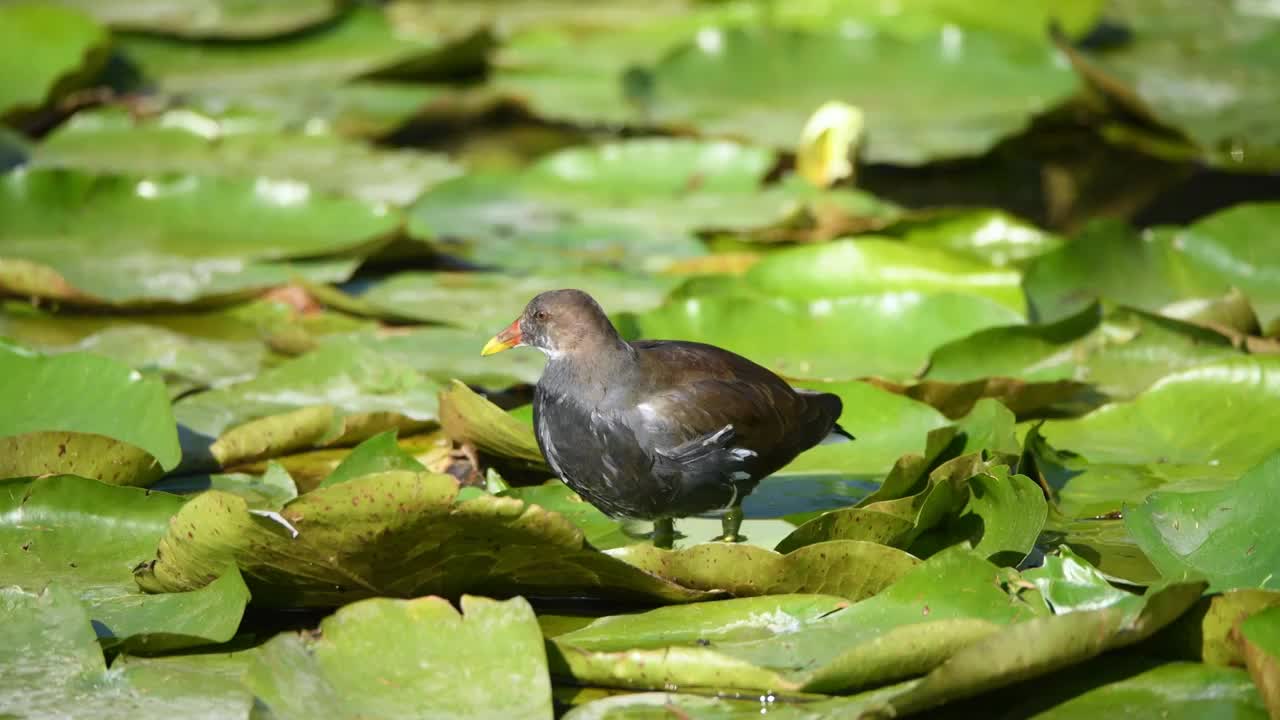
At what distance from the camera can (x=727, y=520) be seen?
132 inches

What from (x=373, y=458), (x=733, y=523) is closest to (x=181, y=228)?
(x=373, y=458)

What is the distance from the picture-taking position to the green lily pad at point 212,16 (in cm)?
773

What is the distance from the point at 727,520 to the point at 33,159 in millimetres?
4000

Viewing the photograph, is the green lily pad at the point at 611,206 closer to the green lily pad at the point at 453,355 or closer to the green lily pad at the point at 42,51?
the green lily pad at the point at 453,355

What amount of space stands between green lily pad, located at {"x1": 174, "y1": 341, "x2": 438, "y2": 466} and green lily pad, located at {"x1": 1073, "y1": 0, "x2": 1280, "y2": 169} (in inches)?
157

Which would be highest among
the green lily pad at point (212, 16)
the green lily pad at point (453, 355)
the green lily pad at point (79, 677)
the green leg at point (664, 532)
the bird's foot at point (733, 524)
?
the green lily pad at point (212, 16)

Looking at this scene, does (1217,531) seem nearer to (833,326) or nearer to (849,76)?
(833,326)

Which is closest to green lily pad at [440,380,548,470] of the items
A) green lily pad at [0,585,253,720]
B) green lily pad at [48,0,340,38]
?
green lily pad at [0,585,253,720]

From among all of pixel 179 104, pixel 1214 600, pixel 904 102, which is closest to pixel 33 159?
pixel 179 104

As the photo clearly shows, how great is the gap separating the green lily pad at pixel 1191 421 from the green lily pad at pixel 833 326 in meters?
0.55

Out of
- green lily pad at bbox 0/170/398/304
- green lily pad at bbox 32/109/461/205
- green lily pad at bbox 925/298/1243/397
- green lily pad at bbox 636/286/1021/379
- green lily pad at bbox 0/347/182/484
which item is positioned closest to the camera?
green lily pad at bbox 0/347/182/484

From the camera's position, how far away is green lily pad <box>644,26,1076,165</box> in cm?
702

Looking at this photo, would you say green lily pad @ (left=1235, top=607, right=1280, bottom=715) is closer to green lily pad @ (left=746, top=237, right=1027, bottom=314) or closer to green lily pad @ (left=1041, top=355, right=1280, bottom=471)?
green lily pad @ (left=1041, top=355, right=1280, bottom=471)

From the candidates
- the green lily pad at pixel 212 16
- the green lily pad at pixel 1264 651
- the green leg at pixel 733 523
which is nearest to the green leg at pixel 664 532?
the green leg at pixel 733 523
